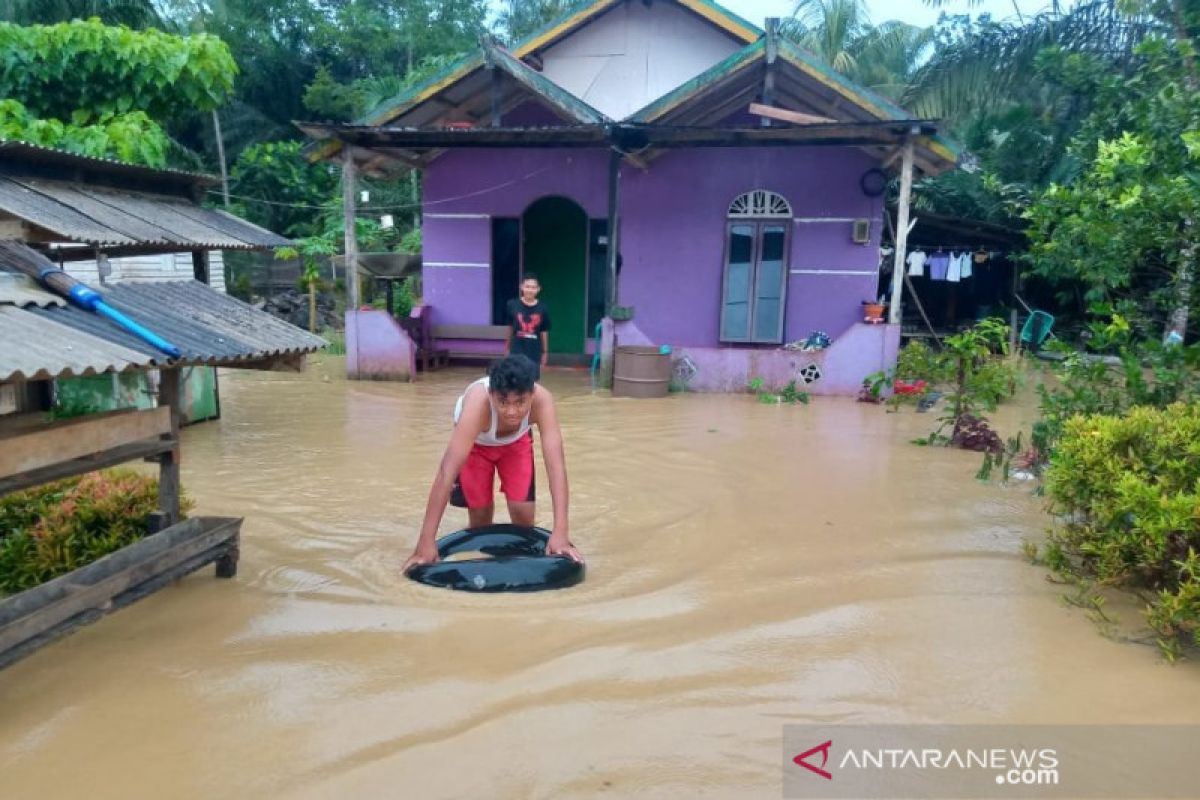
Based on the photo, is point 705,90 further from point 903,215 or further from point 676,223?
point 903,215

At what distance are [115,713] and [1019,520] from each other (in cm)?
571

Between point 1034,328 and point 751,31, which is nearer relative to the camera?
point 751,31

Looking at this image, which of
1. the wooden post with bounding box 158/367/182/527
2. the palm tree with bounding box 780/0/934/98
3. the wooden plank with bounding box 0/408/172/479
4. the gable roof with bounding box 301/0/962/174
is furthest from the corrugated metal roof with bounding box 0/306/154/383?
the palm tree with bounding box 780/0/934/98

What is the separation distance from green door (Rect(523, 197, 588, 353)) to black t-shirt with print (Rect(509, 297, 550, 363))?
16.4 ft

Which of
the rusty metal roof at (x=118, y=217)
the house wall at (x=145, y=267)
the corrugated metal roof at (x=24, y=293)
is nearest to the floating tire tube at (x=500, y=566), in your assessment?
the corrugated metal roof at (x=24, y=293)

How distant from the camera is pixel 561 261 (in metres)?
14.0

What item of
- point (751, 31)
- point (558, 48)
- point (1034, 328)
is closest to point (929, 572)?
point (751, 31)

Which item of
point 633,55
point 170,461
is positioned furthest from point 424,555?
point 633,55

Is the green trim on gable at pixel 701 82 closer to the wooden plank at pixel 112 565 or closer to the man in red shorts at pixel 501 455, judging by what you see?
the man in red shorts at pixel 501 455

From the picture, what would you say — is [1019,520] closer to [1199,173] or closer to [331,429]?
[1199,173]

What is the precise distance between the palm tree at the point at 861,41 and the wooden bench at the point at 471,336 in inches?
628

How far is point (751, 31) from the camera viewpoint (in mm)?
11984

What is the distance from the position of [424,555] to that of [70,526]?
7.73 feet

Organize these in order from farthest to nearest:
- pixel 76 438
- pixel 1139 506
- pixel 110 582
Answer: pixel 1139 506
pixel 76 438
pixel 110 582
